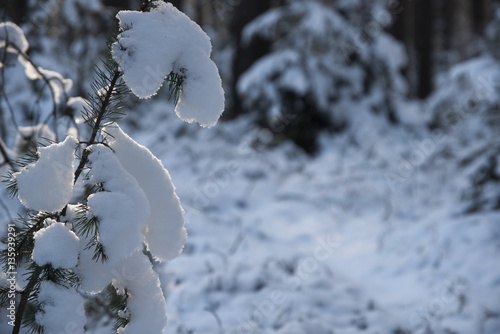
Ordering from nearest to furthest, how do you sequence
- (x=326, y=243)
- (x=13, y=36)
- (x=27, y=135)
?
1. (x=13, y=36)
2. (x=27, y=135)
3. (x=326, y=243)

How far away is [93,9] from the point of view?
4.86 m

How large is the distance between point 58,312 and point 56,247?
0.17 meters

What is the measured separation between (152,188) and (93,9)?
405 centimetres

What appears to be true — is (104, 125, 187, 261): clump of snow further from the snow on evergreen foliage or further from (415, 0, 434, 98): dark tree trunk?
(415, 0, 434, 98): dark tree trunk

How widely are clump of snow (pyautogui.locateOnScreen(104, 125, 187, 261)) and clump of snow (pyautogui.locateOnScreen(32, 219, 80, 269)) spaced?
20 cm

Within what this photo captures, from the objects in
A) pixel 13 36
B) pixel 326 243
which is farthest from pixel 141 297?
pixel 326 243

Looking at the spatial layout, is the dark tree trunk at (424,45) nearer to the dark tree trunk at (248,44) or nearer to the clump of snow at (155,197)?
the dark tree trunk at (248,44)

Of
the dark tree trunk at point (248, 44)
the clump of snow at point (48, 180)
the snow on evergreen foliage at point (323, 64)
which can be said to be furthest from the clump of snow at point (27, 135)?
the dark tree trunk at point (248, 44)

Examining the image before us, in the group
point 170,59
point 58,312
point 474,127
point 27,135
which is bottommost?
point 474,127

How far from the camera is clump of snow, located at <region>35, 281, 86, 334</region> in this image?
1.22 m

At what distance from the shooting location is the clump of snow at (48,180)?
1.17m

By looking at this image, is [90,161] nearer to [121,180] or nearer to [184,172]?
[121,180]

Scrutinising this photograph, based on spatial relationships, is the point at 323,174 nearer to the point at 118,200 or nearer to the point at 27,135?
the point at 27,135

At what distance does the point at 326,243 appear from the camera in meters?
4.17
